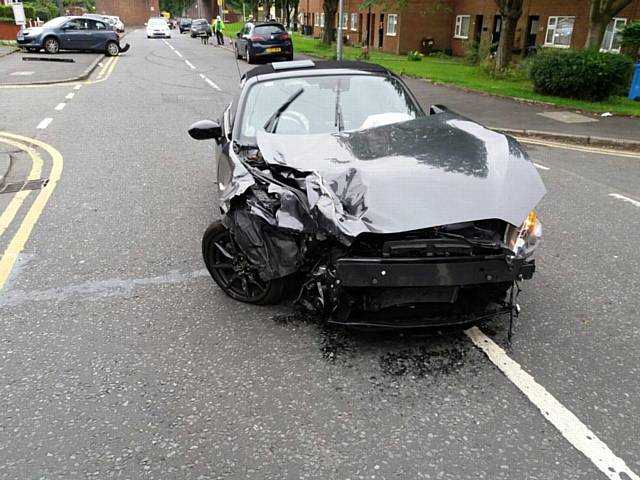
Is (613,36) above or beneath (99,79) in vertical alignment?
above

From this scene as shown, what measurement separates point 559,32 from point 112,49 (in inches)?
858

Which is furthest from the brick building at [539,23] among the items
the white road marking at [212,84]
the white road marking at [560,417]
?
the white road marking at [560,417]

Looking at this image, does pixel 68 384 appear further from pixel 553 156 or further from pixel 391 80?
pixel 553 156

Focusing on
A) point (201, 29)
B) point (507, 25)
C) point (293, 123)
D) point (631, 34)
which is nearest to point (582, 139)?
point (293, 123)

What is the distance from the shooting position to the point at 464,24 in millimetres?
31922

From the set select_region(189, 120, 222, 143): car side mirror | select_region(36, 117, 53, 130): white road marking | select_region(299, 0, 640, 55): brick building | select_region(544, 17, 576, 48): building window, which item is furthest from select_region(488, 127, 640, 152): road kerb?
select_region(544, 17, 576, 48): building window

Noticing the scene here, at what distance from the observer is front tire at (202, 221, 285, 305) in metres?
3.92

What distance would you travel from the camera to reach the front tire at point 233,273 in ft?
12.8

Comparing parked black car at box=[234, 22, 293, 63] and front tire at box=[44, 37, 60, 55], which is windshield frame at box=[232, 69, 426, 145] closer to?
parked black car at box=[234, 22, 293, 63]

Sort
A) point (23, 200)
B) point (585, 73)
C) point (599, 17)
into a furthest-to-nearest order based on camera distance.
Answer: point (599, 17) < point (585, 73) < point (23, 200)

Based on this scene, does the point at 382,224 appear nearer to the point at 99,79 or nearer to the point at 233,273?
the point at 233,273

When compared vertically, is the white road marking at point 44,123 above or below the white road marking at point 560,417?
below

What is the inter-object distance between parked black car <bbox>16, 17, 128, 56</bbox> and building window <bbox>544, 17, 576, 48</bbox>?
2128 centimetres

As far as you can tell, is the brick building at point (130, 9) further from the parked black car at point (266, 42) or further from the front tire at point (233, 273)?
the front tire at point (233, 273)
